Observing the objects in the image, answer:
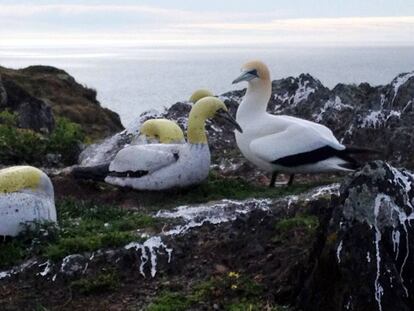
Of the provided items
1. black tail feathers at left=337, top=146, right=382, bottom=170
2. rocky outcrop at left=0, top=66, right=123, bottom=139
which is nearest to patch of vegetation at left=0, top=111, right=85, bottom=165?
black tail feathers at left=337, top=146, right=382, bottom=170

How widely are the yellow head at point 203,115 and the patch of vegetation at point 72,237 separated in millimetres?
1896

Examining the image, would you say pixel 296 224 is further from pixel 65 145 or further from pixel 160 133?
pixel 65 145

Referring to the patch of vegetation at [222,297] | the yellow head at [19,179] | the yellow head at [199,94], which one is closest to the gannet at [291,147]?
the yellow head at [19,179]

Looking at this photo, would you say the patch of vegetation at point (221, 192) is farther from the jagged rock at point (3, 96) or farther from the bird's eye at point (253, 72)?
the jagged rock at point (3, 96)

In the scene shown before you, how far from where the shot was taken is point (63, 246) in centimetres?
905

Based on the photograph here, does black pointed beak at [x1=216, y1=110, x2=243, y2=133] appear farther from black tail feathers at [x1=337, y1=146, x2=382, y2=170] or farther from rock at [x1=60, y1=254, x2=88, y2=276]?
rock at [x1=60, y1=254, x2=88, y2=276]

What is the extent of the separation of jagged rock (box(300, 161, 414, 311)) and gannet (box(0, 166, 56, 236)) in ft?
11.0

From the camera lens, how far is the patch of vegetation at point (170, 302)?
7.79 meters

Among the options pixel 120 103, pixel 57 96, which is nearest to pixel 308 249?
pixel 57 96

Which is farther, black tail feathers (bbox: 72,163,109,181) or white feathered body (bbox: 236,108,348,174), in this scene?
black tail feathers (bbox: 72,163,109,181)

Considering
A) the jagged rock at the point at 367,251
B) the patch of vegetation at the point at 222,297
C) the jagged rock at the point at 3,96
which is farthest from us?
the jagged rock at the point at 3,96

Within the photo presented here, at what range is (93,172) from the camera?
1259 cm

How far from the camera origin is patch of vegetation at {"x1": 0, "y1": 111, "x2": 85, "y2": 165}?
15.2 m

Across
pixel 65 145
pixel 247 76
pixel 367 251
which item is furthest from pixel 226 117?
pixel 367 251
